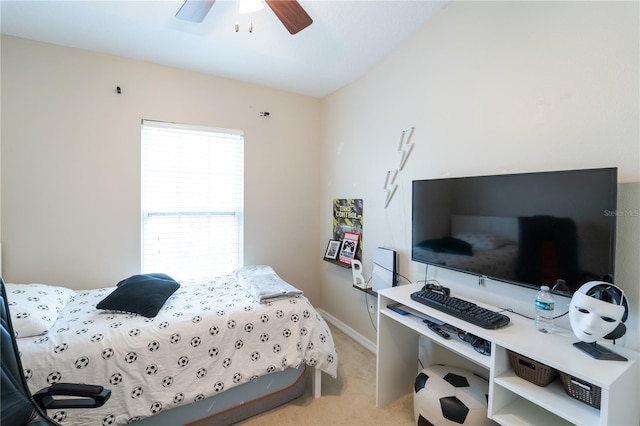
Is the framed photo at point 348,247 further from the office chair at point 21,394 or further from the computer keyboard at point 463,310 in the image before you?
the office chair at point 21,394

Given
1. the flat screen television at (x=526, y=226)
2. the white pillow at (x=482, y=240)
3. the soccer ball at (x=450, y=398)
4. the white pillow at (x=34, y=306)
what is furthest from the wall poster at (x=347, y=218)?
the white pillow at (x=34, y=306)

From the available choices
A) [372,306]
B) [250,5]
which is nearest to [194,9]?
[250,5]

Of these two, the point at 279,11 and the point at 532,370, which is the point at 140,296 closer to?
the point at 279,11

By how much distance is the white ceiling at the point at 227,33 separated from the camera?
1.87 meters

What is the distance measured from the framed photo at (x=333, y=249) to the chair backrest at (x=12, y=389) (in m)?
2.31

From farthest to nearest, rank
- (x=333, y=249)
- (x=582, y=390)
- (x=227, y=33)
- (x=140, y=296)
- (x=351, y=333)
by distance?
(x=333, y=249)
(x=351, y=333)
(x=227, y=33)
(x=140, y=296)
(x=582, y=390)

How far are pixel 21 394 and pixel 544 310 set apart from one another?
2163 mm

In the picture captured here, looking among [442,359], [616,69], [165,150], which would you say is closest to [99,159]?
[165,150]

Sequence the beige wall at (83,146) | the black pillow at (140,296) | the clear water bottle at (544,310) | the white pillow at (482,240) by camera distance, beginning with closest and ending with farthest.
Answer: the clear water bottle at (544,310), the white pillow at (482,240), the black pillow at (140,296), the beige wall at (83,146)

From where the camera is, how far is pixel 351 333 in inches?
114

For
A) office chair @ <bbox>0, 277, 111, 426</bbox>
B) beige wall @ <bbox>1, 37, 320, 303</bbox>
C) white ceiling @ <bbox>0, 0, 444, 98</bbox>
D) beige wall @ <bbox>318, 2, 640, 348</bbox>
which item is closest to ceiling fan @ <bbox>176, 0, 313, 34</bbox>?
white ceiling @ <bbox>0, 0, 444, 98</bbox>

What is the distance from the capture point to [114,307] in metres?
1.75

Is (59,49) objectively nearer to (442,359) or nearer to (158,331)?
(158,331)

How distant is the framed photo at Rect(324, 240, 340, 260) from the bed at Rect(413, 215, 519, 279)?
3.98 feet
